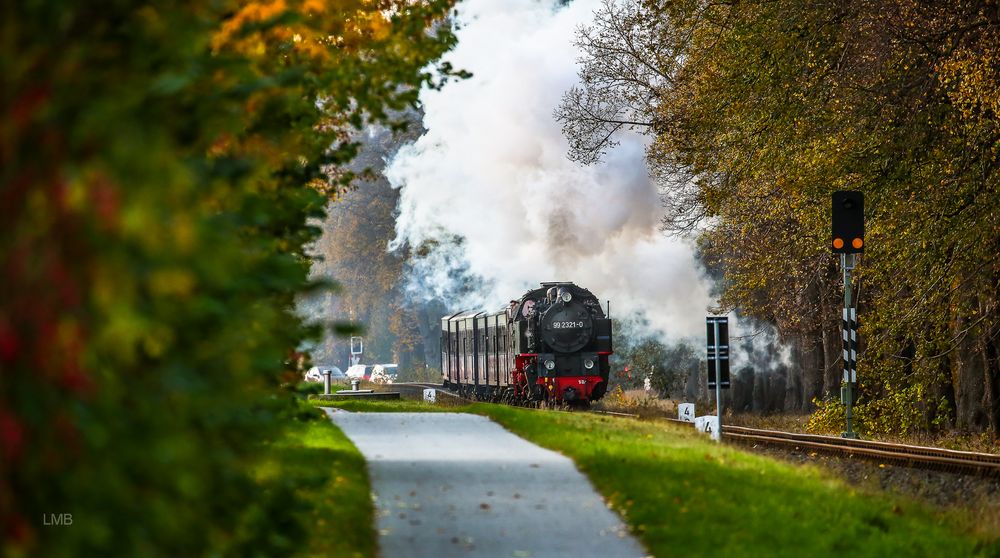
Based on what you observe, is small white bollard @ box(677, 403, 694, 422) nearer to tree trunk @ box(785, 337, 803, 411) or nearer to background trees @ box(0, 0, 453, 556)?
tree trunk @ box(785, 337, 803, 411)

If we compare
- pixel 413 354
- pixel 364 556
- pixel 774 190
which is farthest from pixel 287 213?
pixel 413 354

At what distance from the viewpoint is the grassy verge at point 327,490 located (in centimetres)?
803

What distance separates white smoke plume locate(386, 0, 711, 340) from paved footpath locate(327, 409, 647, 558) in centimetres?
2540

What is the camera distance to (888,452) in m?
21.6

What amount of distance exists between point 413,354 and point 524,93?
30.6 metres

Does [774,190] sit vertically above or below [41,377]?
above

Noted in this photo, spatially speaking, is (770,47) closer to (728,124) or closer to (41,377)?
(728,124)

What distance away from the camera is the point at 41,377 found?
351 centimetres

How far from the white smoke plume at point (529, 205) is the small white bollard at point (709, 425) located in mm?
18914

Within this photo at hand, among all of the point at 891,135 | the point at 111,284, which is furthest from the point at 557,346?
the point at 111,284

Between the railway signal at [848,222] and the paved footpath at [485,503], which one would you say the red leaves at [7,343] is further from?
the railway signal at [848,222]

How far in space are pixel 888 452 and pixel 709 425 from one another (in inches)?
119

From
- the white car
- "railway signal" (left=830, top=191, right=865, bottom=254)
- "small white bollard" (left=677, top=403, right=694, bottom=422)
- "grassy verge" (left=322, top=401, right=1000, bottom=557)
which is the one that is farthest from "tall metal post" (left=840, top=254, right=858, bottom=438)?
the white car

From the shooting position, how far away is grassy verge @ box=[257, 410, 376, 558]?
26.3 ft
